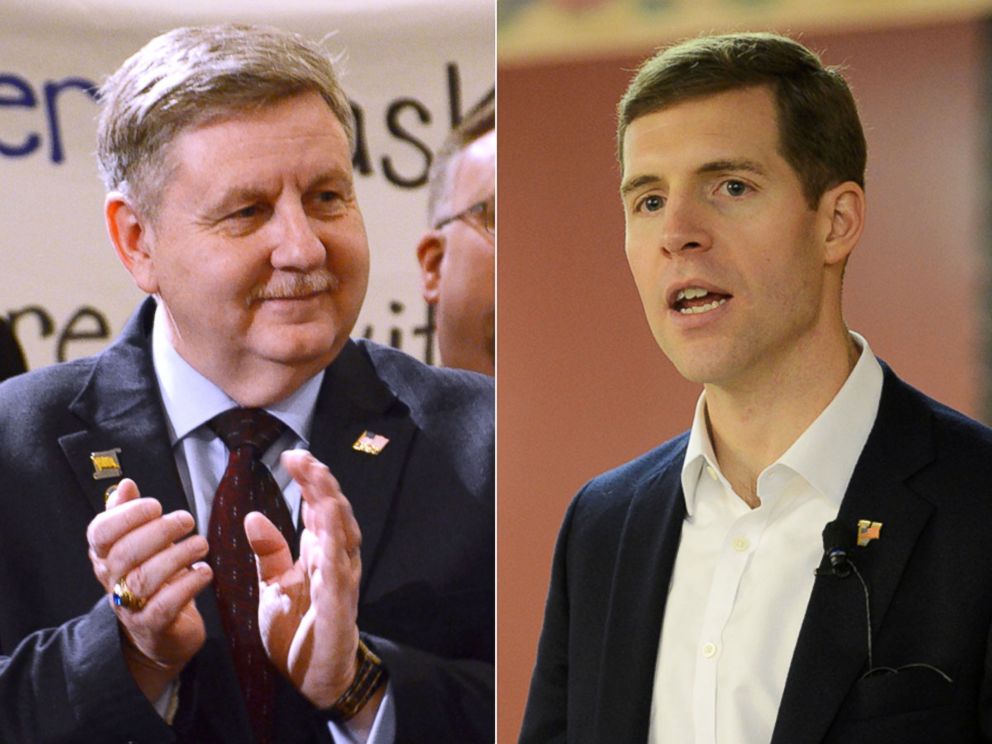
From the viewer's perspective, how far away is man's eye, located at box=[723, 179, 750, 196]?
95.0 inches

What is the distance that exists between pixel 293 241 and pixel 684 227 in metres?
0.86

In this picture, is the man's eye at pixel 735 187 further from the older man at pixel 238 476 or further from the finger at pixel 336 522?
the finger at pixel 336 522

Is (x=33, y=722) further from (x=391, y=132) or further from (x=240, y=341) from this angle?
(x=391, y=132)

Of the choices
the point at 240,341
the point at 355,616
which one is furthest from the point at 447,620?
the point at 240,341

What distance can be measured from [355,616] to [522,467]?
0.49m


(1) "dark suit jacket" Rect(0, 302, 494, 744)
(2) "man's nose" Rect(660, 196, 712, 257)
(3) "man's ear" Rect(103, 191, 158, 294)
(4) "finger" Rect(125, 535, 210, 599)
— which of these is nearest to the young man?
(2) "man's nose" Rect(660, 196, 712, 257)

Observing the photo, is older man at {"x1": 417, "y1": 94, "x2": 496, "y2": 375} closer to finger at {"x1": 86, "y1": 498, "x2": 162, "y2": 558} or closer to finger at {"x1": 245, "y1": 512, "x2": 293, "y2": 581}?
finger at {"x1": 245, "y1": 512, "x2": 293, "y2": 581}

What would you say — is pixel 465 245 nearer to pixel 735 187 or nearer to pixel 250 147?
pixel 250 147

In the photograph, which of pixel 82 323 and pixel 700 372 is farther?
pixel 82 323

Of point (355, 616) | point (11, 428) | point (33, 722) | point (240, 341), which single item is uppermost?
point (240, 341)

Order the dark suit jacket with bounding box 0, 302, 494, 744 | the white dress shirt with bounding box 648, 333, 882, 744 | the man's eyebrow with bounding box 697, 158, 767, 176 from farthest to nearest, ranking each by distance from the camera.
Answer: the dark suit jacket with bounding box 0, 302, 494, 744 < the man's eyebrow with bounding box 697, 158, 767, 176 < the white dress shirt with bounding box 648, 333, 882, 744

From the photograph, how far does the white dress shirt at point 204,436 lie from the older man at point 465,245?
1.25ft

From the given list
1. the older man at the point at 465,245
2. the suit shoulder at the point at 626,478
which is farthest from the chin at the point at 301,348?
the suit shoulder at the point at 626,478

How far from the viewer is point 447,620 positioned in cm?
279
